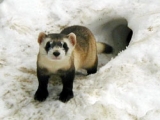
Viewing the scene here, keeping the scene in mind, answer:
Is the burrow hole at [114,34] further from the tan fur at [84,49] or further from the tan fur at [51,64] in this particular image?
the tan fur at [51,64]

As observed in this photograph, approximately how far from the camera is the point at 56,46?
116 inches

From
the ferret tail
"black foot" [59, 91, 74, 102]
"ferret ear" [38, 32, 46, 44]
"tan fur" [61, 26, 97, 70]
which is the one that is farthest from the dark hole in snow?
"ferret ear" [38, 32, 46, 44]

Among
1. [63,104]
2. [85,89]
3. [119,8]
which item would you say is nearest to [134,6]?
[119,8]

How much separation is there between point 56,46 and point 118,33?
2206 millimetres

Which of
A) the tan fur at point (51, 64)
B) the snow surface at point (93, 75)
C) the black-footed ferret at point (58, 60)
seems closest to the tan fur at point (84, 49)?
the black-footed ferret at point (58, 60)

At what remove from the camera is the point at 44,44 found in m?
3.05

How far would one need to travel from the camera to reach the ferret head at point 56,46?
2.93 m

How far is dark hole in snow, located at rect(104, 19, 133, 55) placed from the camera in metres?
4.76

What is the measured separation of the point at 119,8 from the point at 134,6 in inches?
8.3

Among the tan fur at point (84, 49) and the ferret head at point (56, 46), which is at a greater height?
the ferret head at point (56, 46)

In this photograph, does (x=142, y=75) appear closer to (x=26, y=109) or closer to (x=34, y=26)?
(x=26, y=109)

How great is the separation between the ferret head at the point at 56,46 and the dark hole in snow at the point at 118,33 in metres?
1.64

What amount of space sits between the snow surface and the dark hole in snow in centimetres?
2

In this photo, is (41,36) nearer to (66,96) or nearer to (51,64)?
(51,64)
